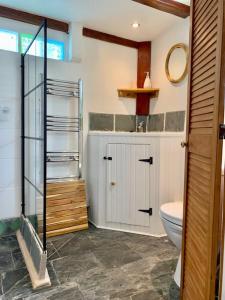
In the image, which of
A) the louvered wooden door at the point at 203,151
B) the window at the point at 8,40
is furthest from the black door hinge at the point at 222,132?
the window at the point at 8,40

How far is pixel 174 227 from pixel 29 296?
42.4 inches

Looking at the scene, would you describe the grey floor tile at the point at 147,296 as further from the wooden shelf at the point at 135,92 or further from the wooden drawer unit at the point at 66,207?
the wooden shelf at the point at 135,92

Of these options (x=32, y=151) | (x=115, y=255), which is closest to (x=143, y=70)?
(x=32, y=151)

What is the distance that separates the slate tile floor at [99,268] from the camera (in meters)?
1.59

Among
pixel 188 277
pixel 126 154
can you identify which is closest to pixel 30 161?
pixel 126 154

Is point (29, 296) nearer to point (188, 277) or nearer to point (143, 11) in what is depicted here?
point (188, 277)

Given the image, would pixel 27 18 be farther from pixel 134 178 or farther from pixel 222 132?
pixel 222 132

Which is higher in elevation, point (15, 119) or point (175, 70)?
point (175, 70)

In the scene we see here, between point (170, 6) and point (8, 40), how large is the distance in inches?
65.6

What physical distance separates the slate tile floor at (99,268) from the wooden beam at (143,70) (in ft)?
5.19

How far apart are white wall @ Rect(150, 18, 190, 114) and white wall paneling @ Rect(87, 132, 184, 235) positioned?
17.7 inches

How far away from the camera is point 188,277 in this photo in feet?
4.01

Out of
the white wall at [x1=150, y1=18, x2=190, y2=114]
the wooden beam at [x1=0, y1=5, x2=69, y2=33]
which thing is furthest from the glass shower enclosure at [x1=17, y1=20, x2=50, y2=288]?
the white wall at [x1=150, y1=18, x2=190, y2=114]

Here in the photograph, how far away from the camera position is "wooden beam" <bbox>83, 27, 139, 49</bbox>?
281cm
